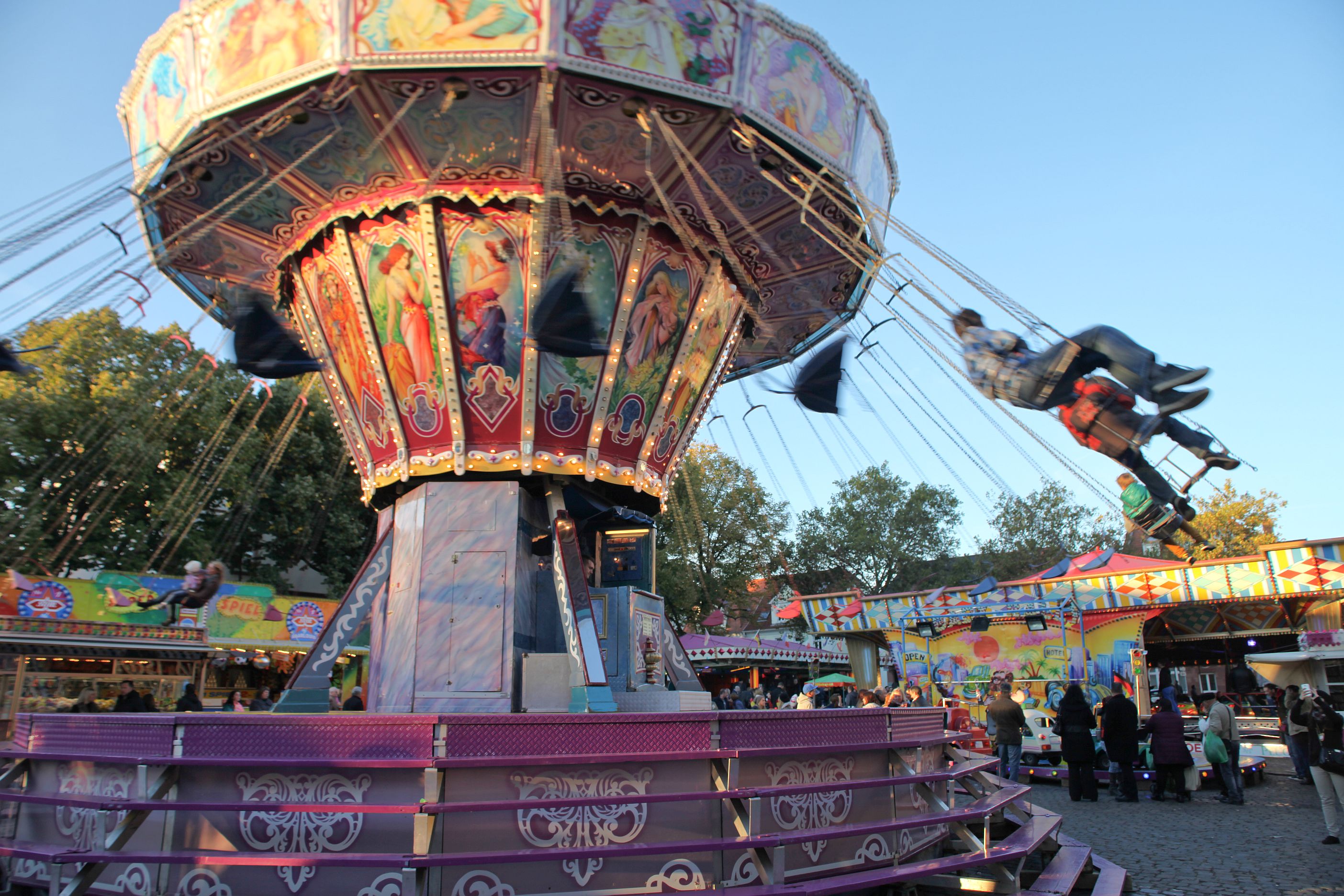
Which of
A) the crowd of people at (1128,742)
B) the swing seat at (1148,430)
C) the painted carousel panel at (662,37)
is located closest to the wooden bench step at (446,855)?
the swing seat at (1148,430)

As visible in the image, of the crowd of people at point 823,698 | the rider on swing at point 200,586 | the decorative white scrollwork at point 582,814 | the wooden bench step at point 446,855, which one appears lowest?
the wooden bench step at point 446,855

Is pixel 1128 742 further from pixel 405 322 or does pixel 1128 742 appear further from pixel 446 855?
pixel 405 322

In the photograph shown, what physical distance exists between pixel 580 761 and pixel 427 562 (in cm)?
479

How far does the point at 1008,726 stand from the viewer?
10555 mm

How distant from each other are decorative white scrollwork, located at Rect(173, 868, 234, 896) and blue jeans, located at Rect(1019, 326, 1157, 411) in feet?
20.1

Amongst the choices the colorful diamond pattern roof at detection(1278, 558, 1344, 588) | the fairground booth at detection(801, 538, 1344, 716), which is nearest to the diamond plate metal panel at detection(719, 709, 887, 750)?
the fairground booth at detection(801, 538, 1344, 716)

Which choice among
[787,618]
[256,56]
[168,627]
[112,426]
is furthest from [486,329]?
[787,618]

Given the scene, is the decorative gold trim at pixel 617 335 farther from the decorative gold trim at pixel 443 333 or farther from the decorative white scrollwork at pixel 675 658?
the decorative white scrollwork at pixel 675 658

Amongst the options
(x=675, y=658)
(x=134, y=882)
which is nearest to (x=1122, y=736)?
(x=675, y=658)

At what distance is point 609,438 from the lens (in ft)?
32.6

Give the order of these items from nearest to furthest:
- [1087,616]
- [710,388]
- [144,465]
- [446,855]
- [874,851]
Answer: [446,855] < [874,851] < [710,388] < [1087,616] < [144,465]

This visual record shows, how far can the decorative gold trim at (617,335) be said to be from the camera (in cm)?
962

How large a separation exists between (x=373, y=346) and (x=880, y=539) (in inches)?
1303

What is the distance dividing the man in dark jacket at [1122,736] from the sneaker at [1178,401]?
6103 mm
